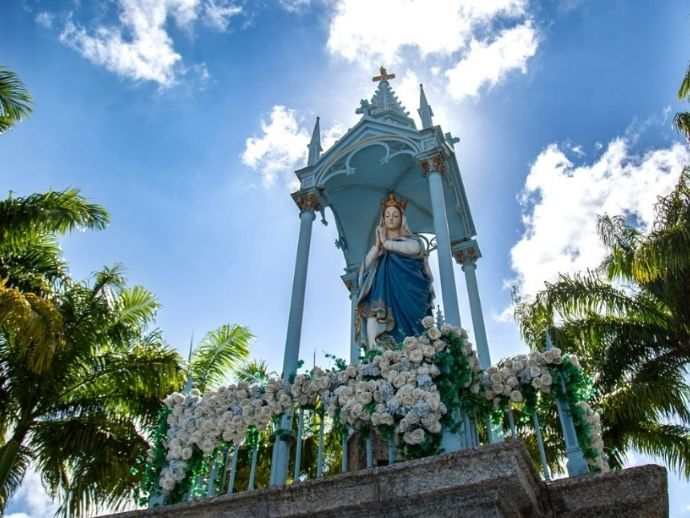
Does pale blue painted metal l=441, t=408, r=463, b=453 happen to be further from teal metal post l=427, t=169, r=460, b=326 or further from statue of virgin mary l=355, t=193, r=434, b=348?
teal metal post l=427, t=169, r=460, b=326

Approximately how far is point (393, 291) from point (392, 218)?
5.18 feet

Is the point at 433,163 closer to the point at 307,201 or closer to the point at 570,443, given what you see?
the point at 307,201

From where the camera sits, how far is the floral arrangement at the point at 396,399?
5.27 meters

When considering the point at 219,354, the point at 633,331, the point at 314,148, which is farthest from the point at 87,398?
the point at 633,331

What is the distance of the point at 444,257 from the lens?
8539 mm

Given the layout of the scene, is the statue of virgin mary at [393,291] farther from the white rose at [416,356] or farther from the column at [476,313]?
the white rose at [416,356]

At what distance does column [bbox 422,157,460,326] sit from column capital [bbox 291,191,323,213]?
1.91 m

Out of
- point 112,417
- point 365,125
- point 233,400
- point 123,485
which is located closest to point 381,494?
point 233,400

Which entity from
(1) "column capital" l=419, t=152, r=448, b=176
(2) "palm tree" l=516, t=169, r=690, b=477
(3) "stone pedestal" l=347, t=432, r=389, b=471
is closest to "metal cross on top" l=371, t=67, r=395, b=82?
(1) "column capital" l=419, t=152, r=448, b=176

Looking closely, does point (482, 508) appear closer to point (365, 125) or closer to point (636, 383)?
point (365, 125)

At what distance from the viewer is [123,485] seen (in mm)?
11484

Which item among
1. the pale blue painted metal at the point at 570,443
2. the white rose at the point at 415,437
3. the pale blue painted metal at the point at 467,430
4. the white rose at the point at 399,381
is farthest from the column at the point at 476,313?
the white rose at the point at 415,437

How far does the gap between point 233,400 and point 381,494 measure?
2.24m

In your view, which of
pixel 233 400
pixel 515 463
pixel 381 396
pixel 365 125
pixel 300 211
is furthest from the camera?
pixel 365 125
